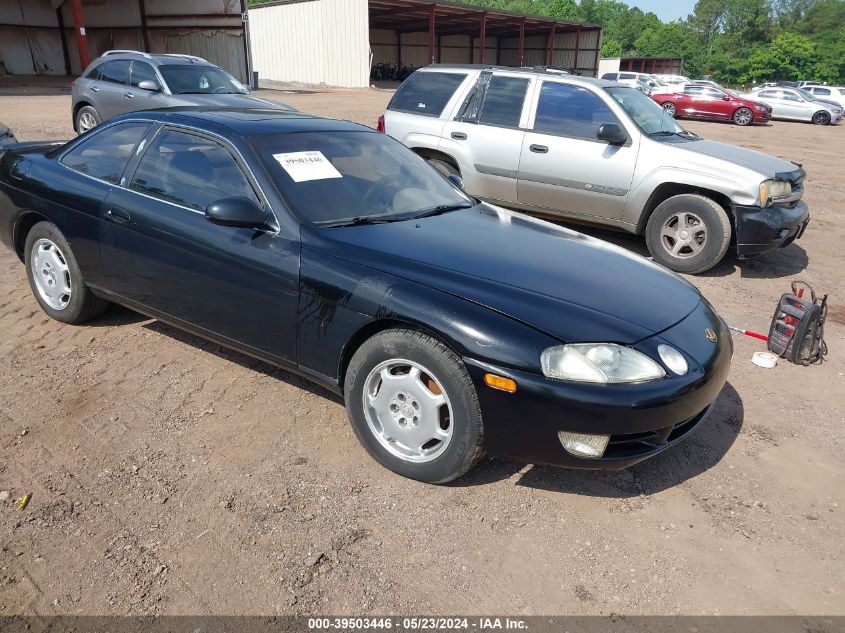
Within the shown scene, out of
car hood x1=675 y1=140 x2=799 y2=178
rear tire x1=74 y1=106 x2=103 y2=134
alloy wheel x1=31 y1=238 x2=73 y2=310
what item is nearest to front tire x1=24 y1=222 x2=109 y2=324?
alloy wheel x1=31 y1=238 x2=73 y2=310

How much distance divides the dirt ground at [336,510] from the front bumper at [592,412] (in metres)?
0.32

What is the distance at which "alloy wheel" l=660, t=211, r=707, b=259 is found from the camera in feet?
20.1

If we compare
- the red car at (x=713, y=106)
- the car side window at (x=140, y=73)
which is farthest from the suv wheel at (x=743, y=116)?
the car side window at (x=140, y=73)

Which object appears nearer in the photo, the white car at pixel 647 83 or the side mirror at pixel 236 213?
the side mirror at pixel 236 213

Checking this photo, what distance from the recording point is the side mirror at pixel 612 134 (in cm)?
626

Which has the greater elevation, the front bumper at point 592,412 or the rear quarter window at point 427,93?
the rear quarter window at point 427,93

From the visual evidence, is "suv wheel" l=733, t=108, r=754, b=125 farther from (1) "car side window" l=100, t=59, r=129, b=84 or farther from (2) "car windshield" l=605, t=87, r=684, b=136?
(1) "car side window" l=100, t=59, r=129, b=84

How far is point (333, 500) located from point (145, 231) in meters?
1.93

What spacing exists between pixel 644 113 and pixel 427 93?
2456mm

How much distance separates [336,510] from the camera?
2822 millimetres

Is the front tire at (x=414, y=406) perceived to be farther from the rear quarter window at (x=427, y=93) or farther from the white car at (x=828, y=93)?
the white car at (x=828, y=93)

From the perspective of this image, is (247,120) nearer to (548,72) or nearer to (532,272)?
(532,272)

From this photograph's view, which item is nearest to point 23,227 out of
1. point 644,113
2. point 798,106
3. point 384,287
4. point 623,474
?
point 384,287

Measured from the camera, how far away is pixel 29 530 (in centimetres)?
264
